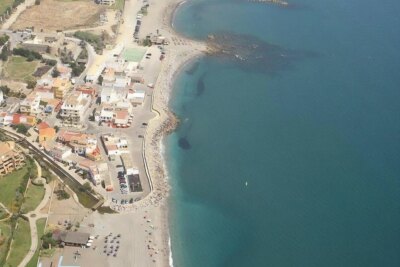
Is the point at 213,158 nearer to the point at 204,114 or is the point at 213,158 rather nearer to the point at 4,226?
the point at 204,114

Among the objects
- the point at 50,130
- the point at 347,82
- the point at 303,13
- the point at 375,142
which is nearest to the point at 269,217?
the point at 375,142

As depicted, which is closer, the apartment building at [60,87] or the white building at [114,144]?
the white building at [114,144]

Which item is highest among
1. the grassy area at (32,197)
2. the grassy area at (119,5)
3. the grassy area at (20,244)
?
the grassy area at (119,5)

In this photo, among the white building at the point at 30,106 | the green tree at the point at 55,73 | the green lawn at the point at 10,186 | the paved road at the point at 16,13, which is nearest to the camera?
the green lawn at the point at 10,186

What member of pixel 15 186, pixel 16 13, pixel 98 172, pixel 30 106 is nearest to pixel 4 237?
pixel 15 186

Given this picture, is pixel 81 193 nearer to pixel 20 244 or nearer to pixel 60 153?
pixel 60 153

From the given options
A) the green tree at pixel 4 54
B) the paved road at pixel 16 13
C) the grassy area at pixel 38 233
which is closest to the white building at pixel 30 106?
the green tree at pixel 4 54

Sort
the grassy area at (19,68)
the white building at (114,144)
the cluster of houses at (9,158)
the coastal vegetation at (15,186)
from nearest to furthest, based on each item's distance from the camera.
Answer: the coastal vegetation at (15,186)
the cluster of houses at (9,158)
the white building at (114,144)
the grassy area at (19,68)

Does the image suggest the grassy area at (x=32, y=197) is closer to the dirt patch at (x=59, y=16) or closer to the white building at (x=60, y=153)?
the white building at (x=60, y=153)

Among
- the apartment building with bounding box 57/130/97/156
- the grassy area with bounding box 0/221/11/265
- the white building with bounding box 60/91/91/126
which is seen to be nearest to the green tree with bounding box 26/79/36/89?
the white building with bounding box 60/91/91/126
